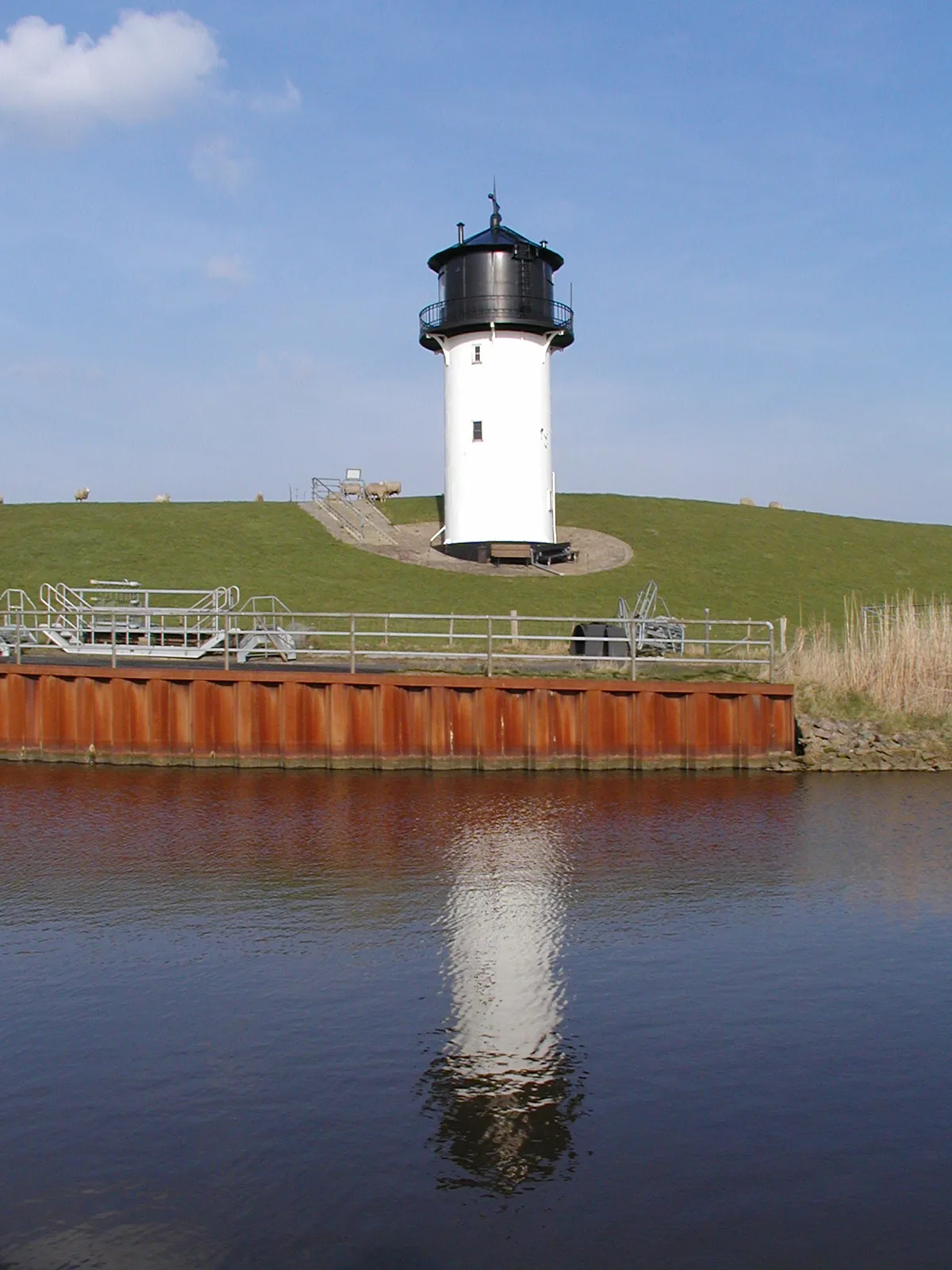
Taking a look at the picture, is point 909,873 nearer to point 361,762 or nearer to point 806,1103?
point 806,1103

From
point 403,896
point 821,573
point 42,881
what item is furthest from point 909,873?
point 821,573

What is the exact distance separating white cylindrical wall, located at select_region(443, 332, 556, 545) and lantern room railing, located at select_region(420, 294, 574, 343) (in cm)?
63

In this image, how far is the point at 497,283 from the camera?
49.1 m

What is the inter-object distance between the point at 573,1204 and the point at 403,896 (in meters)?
6.37

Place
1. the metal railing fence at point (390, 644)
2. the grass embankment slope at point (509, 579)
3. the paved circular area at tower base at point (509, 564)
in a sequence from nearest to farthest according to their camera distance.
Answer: the metal railing fence at point (390, 644) → the grass embankment slope at point (509, 579) → the paved circular area at tower base at point (509, 564)

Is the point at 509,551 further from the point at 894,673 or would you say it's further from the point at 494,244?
the point at 894,673

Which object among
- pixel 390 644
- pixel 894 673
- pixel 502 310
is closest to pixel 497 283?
pixel 502 310

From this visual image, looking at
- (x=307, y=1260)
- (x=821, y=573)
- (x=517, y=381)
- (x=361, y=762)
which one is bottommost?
(x=307, y=1260)

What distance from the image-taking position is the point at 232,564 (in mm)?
51688

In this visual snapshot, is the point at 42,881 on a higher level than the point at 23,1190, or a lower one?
higher

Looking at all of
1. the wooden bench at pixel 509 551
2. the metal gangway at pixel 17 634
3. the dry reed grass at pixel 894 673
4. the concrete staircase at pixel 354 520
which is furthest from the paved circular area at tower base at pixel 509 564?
the dry reed grass at pixel 894 673

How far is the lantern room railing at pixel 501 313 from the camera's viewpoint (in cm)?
4900

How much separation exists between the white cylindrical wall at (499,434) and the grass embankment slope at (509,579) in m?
2.92

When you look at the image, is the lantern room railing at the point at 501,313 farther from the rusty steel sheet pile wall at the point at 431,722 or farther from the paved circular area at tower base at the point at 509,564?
the rusty steel sheet pile wall at the point at 431,722
